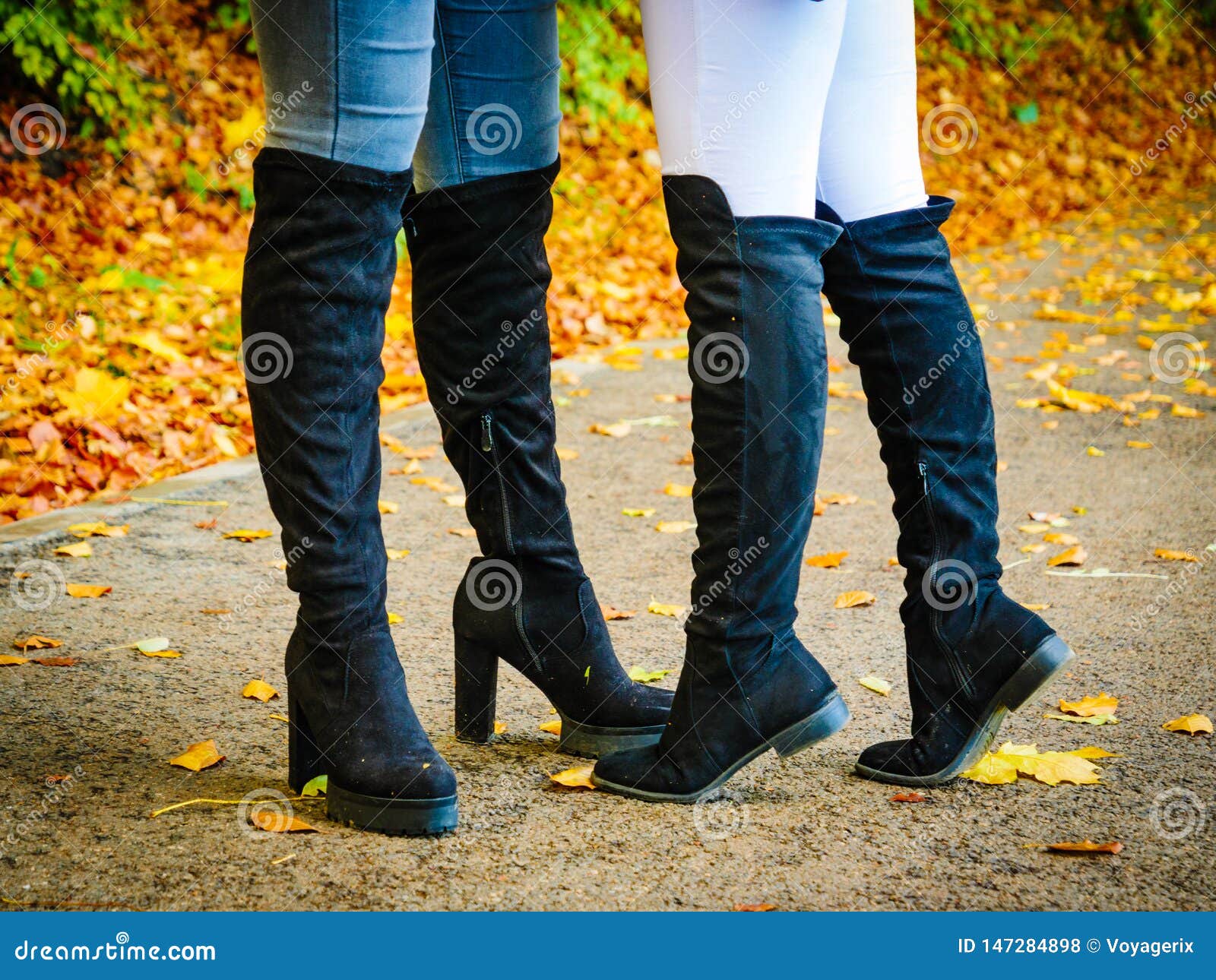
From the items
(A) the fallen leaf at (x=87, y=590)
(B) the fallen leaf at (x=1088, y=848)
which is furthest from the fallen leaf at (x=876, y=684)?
(A) the fallen leaf at (x=87, y=590)

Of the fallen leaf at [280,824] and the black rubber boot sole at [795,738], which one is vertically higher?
the black rubber boot sole at [795,738]

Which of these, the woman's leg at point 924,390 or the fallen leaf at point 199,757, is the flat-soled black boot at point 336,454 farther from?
the woman's leg at point 924,390

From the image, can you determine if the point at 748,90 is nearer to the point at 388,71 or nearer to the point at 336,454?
the point at 388,71

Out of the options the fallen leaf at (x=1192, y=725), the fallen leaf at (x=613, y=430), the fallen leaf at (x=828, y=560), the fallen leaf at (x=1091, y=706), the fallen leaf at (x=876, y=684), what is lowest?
the fallen leaf at (x=1192, y=725)

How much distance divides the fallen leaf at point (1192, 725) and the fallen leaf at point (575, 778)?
0.99 meters

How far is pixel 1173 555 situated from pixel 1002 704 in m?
1.48

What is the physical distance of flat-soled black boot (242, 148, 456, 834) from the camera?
1.56m

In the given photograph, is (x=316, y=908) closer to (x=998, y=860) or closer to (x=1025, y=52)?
(x=998, y=860)

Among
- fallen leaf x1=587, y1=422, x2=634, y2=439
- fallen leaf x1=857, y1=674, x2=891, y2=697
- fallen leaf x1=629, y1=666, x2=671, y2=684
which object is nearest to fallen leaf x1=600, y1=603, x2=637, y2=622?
fallen leaf x1=629, y1=666, x2=671, y2=684

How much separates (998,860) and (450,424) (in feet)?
3.32

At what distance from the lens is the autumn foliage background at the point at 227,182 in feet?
14.2

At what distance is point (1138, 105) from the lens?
12.0 metres

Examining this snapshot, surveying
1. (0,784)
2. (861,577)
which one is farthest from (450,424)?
(861,577)

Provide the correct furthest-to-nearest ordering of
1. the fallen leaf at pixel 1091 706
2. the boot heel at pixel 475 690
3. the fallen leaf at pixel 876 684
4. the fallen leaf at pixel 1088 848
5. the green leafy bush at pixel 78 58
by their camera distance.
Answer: the green leafy bush at pixel 78 58 → the fallen leaf at pixel 876 684 → the fallen leaf at pixel 1091 706 → the boot heel at pixel 475 690 → the fallen leaf at pixel 1088 848
